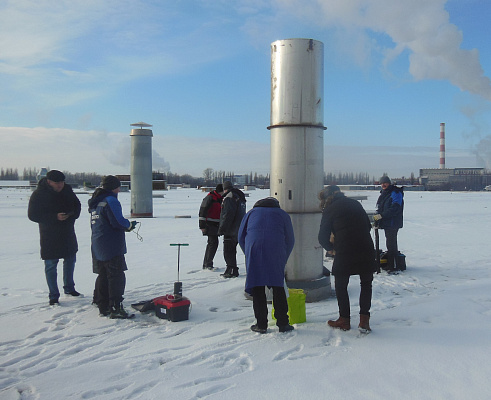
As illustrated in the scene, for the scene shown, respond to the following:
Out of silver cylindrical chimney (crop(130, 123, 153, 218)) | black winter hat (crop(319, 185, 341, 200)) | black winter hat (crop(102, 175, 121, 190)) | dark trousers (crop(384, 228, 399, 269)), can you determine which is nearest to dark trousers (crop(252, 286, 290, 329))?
black winter hat (crop(319, 185, 341, 200))

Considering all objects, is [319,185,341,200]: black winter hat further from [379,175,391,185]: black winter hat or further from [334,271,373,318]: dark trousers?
[379,175,391,185]: black winter hat

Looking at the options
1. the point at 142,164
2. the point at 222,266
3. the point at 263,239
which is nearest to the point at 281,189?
the point at 263,239

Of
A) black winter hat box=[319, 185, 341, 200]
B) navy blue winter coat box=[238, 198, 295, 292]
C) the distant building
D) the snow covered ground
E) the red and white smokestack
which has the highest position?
the red and white smokestack

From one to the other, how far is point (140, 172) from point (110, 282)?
48.5 ft

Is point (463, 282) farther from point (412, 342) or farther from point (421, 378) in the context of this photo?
point (421, 378)

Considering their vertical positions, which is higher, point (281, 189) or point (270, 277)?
point (281, 189)

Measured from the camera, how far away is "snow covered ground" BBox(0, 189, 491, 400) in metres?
3.48

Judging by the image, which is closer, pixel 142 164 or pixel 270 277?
pixel 270 277

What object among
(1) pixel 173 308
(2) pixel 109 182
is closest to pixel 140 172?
Result: (2) pixel 109 182

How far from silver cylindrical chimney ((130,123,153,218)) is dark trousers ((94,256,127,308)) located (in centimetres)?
1426

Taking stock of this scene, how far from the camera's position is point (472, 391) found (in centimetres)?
336

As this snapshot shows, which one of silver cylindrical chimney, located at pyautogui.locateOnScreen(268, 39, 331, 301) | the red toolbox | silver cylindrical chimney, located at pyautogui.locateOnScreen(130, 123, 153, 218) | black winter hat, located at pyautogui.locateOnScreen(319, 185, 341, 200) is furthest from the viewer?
silver cylindrical chimney, located at pyautogui.locateOnScreen(130, 123, 153, 218)

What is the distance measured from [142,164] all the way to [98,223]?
14.7 m

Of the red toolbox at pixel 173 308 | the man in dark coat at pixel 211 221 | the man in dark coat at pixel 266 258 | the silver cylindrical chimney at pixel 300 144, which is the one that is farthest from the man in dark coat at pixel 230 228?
the man in dark coat at pixel 266 258
